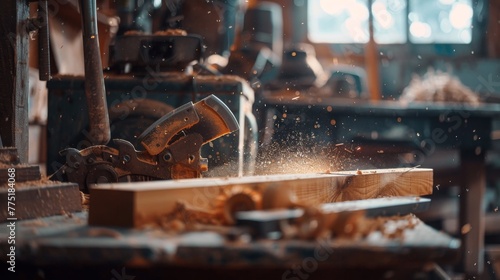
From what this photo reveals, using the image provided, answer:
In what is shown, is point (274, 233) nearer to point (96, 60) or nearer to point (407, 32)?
point (96, 60)

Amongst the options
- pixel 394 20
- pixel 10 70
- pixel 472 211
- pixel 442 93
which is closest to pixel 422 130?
pixel 472 211

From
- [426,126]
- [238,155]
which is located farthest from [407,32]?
[238,155]

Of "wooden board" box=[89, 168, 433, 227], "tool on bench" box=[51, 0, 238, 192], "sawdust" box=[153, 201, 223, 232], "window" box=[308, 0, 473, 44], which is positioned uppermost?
"window" box=[308, 0, 473, 44]

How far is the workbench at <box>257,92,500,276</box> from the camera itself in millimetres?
4516

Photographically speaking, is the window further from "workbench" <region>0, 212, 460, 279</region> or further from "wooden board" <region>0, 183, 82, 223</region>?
"workbench" <region>0, 212, 460, 279</region>

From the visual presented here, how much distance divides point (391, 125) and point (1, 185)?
3445 mm

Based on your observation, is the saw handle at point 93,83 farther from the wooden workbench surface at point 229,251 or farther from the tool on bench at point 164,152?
the wooden workbench surface at point 229,251

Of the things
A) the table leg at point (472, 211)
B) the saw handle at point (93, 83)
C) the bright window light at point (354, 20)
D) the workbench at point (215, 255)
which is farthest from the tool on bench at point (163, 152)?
the bright window light at point (354, 20)

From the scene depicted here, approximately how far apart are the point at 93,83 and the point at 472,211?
301 cm

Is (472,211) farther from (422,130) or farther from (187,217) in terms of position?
(187,217)

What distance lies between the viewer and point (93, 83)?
7.64ft

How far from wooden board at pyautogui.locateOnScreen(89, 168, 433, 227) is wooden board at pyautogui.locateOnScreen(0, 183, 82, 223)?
0.88 feet

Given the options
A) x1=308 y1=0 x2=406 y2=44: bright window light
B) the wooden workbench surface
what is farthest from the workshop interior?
x1=308 y1=0 x2=406 y2=44: bright window light

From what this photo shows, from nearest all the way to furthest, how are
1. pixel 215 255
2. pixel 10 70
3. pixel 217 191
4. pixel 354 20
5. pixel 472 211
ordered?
1. pixel 215 255
2. pixel 217 191
3. pixel 10 70
4. pixel 472 211
5. pixel 354 20
